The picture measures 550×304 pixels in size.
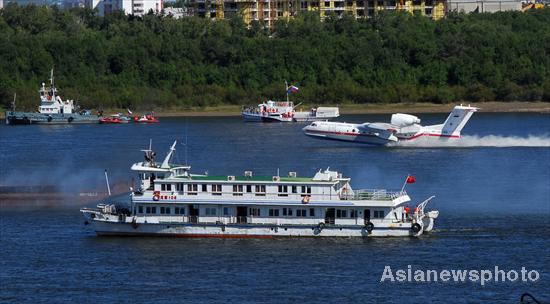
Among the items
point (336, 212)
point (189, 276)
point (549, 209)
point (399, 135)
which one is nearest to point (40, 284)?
point (189, 276)

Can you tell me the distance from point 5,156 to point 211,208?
54.5 metres

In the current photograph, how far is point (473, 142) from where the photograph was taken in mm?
137125

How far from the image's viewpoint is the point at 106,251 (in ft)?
248

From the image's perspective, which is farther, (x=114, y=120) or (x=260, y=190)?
(x=114, y=120)

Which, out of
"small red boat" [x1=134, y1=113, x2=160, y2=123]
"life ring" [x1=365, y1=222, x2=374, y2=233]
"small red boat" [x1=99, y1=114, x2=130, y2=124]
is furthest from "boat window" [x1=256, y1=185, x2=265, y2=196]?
"small red boat" [x1=99, y1=114, x2=130, y2=124]

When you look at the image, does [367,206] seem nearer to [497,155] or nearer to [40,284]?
[40,284]

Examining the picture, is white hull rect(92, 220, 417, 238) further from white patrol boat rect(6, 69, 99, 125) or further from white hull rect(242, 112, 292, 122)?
white patrol boat rect(6, 69, 99, 125)

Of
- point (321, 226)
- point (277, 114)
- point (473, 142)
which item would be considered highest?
point (277, 114)

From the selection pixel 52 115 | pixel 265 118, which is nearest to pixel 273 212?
pixel 265 118

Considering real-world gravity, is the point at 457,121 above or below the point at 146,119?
above

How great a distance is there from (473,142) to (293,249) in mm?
64792

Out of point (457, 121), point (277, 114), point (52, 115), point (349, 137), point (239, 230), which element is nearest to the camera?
point (239, 230)

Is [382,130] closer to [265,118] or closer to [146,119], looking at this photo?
[265,118]

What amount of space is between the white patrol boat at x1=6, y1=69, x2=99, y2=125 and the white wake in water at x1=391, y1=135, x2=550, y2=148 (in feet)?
198
